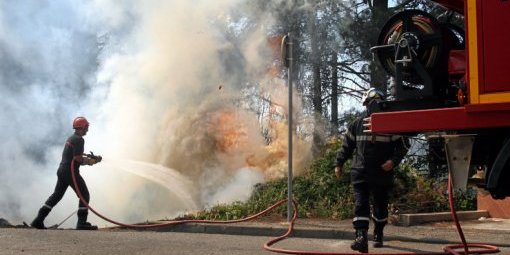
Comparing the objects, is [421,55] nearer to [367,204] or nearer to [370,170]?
[370,170]

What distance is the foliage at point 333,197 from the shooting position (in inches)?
426

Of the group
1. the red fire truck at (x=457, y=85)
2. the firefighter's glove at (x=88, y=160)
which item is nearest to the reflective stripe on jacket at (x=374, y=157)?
the red fire truck at (x=457, y=85)

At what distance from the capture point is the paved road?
7105 millimetres

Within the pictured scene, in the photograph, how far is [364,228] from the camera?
674 centimetres

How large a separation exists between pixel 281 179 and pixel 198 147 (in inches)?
82.2

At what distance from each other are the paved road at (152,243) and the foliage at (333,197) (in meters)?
2.36

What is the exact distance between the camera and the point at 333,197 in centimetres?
1143

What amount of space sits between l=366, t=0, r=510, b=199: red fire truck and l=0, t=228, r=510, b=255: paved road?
2.81 meters

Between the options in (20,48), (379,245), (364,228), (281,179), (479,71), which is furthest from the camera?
(20,48)

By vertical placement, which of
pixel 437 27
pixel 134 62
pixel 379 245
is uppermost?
pixel 134 62

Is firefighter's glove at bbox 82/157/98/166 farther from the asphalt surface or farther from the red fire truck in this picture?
the red fire truck

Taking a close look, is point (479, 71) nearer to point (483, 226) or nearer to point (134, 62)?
point (483, 226)

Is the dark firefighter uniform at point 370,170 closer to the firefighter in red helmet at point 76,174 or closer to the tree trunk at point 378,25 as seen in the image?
the firefighter in red helmet at point 76,174

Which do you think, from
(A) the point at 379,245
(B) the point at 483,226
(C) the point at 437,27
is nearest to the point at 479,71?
(C) the point at 437,27
